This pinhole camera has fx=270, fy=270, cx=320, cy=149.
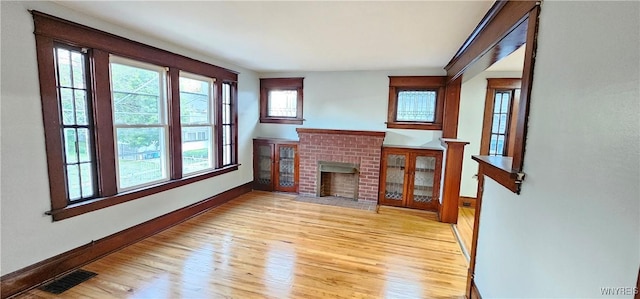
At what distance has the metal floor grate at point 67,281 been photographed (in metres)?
2.27

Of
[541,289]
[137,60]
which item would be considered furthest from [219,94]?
[541,289]

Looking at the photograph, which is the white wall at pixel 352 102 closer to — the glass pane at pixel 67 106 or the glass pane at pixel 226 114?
the glass pane at pixel 226 114

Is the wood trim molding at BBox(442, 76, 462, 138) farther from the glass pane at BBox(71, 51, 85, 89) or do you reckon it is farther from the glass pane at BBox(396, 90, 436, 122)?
the glass pane at BBox(71, 51, 85, 89)

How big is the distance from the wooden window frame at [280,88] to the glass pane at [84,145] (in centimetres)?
323

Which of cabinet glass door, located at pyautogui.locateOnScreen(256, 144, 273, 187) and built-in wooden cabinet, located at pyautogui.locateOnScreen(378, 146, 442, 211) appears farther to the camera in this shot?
cabinet glass door, located at pyautogui.locateOnScreen(256, 144, 273, 187)

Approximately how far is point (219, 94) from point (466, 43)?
3.58 m

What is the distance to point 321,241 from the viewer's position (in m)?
3.34

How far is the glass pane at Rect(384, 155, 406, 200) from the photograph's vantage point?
4770 mm

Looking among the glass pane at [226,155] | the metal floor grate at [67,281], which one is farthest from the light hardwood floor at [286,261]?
the glass pane at [226,155]

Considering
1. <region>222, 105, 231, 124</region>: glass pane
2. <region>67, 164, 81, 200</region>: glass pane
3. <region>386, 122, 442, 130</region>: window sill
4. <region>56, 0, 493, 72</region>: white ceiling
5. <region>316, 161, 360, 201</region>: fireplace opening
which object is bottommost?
<region>316, 161, 360, 201</region>: fireplace opening

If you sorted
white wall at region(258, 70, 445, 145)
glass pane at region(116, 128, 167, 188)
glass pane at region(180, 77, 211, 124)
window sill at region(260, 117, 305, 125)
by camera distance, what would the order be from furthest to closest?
window sill at region(260, 117, 305, 125)
white wall at region(258, 70, 445, 145)
glass pane at region(180, 77, 211, 124)
glass pane at region(116, 128, 167, 188)

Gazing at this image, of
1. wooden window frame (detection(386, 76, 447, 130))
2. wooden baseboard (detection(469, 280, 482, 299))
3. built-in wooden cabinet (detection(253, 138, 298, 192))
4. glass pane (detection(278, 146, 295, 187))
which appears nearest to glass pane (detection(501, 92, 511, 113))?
wooden window frame (detection(386, 76, 447, 130))

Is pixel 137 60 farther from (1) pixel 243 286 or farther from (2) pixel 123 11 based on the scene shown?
(1) pixel 243 286

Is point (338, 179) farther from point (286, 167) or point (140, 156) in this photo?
point (140, 156)
